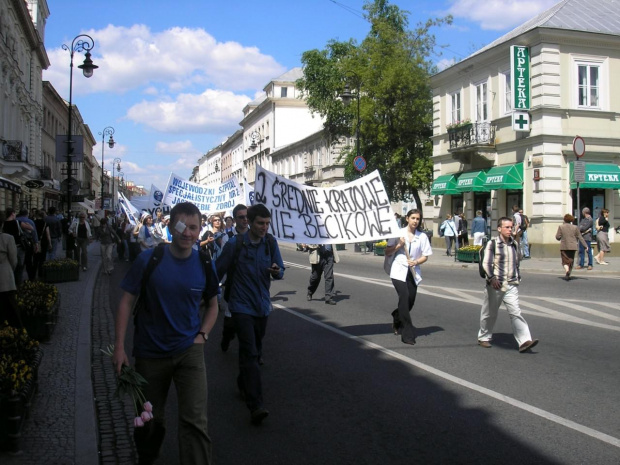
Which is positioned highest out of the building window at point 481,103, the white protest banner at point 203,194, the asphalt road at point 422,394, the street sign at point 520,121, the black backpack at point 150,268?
the building window at point 481,103

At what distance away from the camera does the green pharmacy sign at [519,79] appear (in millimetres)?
25078

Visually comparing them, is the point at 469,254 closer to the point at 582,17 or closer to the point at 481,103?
the point at 481,103

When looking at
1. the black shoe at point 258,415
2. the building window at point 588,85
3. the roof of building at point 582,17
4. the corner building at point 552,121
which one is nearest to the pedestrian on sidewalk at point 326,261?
the black shoe at point 258,415

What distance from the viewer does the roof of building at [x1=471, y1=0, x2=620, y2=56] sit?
25594mm

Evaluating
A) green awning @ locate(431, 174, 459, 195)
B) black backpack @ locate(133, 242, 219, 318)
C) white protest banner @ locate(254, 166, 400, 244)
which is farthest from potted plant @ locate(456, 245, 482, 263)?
black backpack @ locate(133, 242, 219, 318)

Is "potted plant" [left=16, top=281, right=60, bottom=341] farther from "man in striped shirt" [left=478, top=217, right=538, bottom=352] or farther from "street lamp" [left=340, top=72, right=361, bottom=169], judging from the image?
"street lamp" [left=340, top=72, right=361, bottom=169]

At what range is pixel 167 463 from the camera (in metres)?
4.64

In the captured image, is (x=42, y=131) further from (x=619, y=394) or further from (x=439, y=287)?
(x=619, y=394)

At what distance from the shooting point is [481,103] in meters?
28.7

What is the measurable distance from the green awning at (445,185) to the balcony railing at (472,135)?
173cm

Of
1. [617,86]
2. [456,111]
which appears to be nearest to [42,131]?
[456,111]

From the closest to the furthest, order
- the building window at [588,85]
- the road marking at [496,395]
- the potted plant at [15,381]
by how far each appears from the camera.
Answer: the potted plant at [15,381]
the road marking at [496,395]
the building window at [588,85]

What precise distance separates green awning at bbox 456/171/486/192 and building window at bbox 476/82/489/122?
2.38m

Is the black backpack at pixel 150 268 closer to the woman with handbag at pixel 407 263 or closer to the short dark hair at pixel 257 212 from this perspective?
the short dark hair at pixel 257 212
